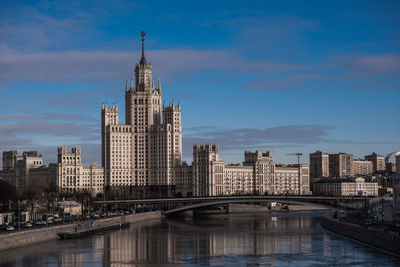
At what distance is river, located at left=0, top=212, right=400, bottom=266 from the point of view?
74.6m

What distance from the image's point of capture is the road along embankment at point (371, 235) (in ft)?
253

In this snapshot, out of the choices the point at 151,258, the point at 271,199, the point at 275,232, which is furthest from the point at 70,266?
the point at 271,199

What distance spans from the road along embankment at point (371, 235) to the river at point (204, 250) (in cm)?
101

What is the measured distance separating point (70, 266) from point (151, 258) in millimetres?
9913

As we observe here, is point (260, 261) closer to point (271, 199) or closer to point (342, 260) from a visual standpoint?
point (342, 260)

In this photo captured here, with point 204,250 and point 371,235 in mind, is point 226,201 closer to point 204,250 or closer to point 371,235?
point 204,250

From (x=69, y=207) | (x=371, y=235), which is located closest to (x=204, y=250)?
(x=371, y=235)

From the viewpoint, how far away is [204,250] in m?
86.9

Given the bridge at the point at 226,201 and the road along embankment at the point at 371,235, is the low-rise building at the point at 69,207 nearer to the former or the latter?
the bridge at the point at 226,201

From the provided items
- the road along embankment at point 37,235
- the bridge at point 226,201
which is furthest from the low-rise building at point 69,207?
the road along embankment at point 37,235

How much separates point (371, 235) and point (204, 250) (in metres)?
18.6

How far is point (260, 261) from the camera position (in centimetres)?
7531

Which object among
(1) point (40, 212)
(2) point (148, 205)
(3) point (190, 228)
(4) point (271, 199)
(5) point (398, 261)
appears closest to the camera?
(5) point (398, 261)

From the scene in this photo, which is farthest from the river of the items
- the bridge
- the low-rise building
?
the bridge
